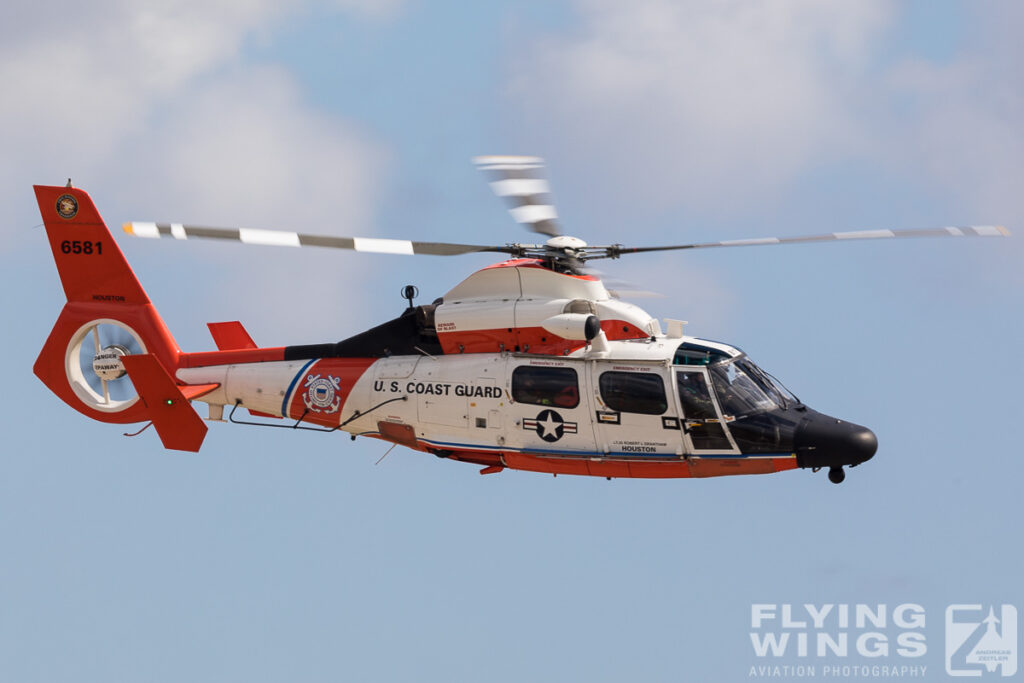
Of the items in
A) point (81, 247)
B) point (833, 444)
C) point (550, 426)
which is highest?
point (81, 247)

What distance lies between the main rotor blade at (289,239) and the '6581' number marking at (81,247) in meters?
3.58

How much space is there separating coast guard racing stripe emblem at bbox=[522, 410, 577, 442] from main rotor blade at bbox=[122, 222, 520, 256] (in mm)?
2504

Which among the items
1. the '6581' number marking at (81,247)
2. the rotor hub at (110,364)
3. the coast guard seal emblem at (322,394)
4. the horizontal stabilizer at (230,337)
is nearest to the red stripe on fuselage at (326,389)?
the coast guard seal emblem at (322,394)

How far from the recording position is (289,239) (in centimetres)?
2031

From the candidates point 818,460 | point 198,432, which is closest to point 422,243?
point 198,432

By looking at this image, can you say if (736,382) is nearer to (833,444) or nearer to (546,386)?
(833,444)

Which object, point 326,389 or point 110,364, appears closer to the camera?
point 326,389

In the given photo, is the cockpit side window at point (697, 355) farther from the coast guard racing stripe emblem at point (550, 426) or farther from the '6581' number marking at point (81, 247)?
the '6581' number marking at point (81, 247)

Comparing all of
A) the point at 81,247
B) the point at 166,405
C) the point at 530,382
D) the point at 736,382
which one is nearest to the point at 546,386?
the point at 530,382

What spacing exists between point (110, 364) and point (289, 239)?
16.6ft

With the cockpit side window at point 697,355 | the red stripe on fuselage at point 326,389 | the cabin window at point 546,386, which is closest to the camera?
the cockpit side window at point 697,355

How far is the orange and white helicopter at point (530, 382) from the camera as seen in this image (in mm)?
20297

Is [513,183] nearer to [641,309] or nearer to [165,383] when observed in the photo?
[641,309]

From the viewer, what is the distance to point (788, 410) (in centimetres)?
2056
